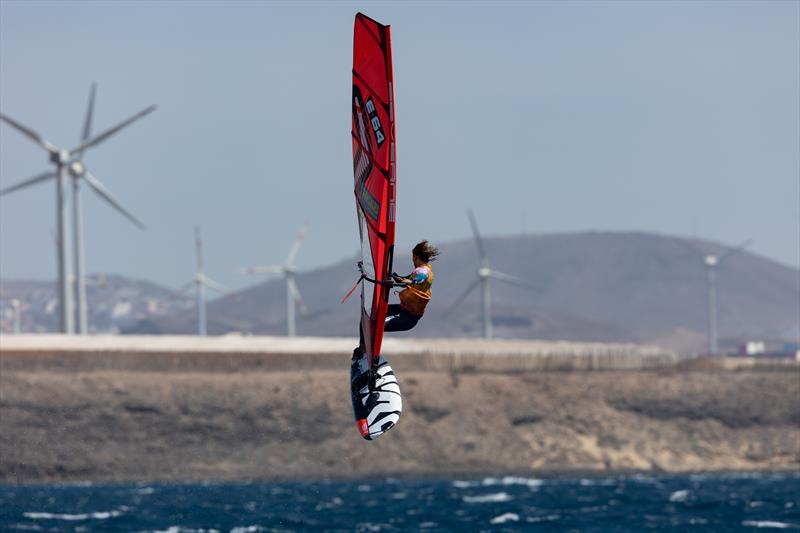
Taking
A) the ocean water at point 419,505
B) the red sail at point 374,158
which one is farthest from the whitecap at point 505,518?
the red sail at point 374,158

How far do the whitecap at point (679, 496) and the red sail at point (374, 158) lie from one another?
71.3 m

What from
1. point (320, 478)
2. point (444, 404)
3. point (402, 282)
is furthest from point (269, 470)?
point (402, 282)

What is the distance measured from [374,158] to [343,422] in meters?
106

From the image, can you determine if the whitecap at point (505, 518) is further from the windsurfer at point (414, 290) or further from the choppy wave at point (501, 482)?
the windsurfer at point (414, 290)

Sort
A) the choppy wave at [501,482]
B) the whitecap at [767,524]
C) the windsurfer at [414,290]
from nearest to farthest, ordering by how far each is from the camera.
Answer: the windsurfer at [414,290], the whitecap at [767,524], the choppy wave at [501,482]

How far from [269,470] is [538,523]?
49.9 meters

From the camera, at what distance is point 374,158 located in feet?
107

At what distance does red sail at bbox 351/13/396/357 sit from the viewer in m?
31.6

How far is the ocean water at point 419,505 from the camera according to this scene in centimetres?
8569

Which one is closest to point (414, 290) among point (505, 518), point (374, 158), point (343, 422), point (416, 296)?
point (416, 296)

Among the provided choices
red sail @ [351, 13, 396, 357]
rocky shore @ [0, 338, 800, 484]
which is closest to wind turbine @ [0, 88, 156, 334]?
rocky shore @ [0, 338, 800, 484]

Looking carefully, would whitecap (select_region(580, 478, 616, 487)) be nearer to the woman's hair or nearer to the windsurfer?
the windsurfer

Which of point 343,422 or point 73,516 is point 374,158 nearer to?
point 73,516

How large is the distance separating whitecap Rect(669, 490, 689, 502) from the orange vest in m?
71.5
